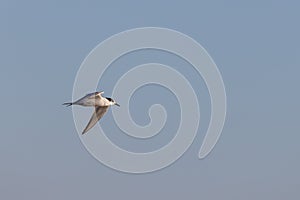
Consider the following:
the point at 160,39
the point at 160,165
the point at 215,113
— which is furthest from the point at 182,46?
the point at 160,165

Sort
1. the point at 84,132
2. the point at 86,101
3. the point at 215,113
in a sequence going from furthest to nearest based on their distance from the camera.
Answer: the point at 215,113, the point at 84,132, the point at 86,101

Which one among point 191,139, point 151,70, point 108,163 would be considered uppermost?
point 151,70

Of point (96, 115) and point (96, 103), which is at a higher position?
point (96, 115)

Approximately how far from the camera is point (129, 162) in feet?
134

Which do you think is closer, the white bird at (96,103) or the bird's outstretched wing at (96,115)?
the white bird at (96,103)

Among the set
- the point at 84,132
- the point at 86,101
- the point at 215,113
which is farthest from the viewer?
the point at 215,113

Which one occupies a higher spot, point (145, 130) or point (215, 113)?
point (215, 113)

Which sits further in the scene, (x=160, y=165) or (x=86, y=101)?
(x=160, y=165)

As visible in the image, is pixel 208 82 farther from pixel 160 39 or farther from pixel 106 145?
pixel 106 145

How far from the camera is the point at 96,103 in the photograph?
125ft

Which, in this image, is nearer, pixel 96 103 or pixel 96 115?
pixel 96 103

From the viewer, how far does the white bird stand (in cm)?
3672

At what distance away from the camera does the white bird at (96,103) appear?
120ft

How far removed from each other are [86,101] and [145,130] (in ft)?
16.8
